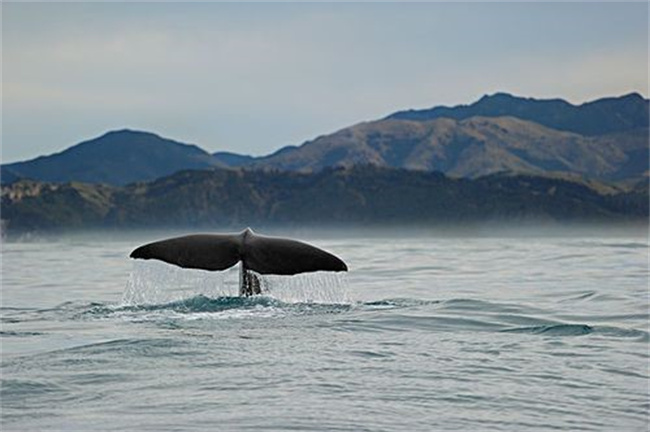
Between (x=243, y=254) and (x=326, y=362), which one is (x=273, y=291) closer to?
(x=243, y=254)

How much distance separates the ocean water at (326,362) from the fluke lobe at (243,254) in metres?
0.61

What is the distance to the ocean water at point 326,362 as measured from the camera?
810cm

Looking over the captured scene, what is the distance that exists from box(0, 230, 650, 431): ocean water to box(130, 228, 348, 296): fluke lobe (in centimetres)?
61

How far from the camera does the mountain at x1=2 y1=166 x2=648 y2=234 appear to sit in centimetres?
11794

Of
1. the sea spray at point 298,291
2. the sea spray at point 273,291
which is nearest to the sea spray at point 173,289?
the sea spray at point 273,291

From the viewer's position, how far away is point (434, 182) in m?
128

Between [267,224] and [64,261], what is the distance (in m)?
87.1

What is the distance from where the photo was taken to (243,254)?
1370 cm

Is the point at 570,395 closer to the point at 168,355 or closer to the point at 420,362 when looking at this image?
the point at 420,362

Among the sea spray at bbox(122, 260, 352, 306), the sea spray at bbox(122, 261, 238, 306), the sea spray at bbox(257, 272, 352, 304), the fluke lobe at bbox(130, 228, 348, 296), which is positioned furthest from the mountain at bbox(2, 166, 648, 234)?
the fluke lobe at bbox(130, 228, 348, 296)

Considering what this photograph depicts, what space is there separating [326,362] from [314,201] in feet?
389

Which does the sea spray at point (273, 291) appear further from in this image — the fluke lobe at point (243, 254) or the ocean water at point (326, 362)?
the fluke lobe at point (243, 254)

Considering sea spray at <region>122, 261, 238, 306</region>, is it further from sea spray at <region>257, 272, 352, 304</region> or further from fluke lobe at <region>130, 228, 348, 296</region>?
fluke lobe at <region>130, 228, 348, 296</region>

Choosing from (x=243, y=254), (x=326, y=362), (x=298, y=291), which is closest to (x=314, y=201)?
(x=298, y=291)
